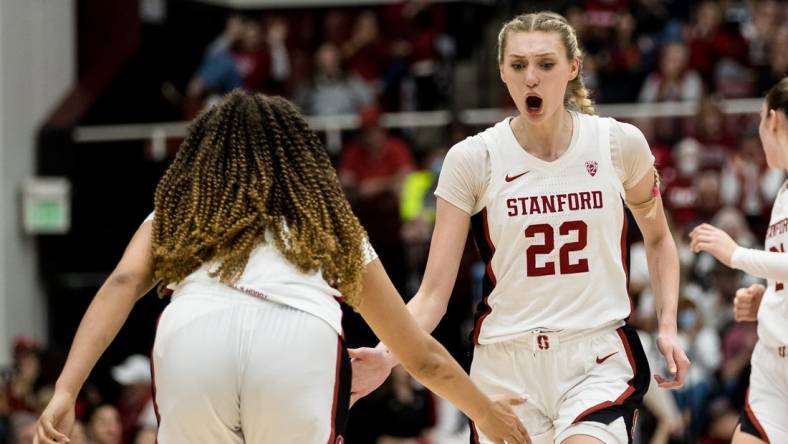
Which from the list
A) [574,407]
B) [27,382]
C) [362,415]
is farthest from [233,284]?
[27,382]

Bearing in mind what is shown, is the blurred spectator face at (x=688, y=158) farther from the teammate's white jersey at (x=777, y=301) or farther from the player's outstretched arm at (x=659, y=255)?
the player's outstretched arm at (x=659, y=255)

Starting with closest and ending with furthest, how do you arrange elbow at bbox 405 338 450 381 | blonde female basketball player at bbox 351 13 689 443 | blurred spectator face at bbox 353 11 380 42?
elbow at bbox 405 338 450 381 < blonde female basketball player at bbox 351 13 689 443 < blurred spectator face at bbox 353 11 380 42

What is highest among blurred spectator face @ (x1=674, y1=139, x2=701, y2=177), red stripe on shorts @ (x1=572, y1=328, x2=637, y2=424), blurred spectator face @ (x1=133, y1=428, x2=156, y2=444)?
red stripe on shorts @ (x1=572, y1=328, x2=637, y2=424)

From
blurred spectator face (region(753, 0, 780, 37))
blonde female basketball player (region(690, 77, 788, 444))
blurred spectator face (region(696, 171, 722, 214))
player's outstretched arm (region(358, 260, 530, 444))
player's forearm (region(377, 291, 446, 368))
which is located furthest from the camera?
blurred spectator face (region(753, 0, 780, 37))

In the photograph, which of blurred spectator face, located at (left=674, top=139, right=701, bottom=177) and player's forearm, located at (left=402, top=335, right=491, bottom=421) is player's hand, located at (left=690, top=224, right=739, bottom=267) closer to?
player's forearm, located at (left=402, top=335, right=491, bottom=421)

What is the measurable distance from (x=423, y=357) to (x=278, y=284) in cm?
63

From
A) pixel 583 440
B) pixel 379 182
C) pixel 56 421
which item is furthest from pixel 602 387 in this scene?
pixel 379 182

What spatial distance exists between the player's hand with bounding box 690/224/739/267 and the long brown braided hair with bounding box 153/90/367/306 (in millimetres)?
2098

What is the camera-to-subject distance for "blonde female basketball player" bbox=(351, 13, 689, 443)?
5539mm

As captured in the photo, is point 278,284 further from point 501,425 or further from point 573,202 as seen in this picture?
point 573,202

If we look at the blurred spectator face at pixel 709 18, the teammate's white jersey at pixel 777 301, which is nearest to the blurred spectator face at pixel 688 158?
the blurred spectator face at pixel 709 18

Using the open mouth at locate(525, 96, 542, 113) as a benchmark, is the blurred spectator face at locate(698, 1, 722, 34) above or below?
below

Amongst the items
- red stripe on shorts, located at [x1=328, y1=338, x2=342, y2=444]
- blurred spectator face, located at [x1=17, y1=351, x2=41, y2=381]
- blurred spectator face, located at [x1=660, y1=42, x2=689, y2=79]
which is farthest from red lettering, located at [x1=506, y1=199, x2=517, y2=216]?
blurred spectator face, located at [x1=660, y1=42, x2=689, y2=79]

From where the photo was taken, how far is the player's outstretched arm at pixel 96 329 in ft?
14.0
